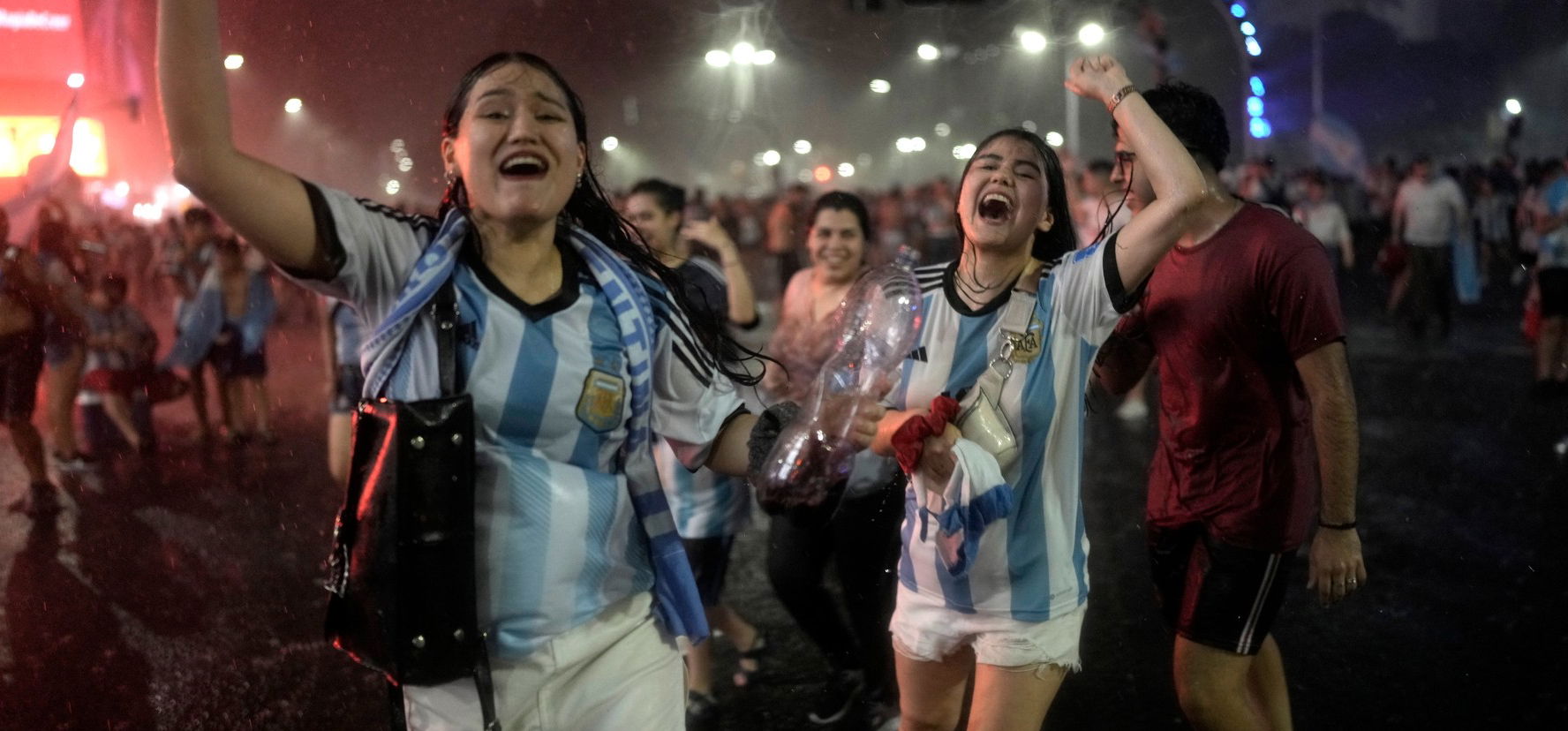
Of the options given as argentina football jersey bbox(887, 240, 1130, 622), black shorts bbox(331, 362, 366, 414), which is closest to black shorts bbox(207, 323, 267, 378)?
black shorts bbox(331, 362, 366, 414)

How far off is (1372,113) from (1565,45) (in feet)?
20.2

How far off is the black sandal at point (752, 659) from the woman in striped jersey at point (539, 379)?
222 cm

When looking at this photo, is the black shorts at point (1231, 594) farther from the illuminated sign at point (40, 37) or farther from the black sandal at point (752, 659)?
the illuminated sign at point (40, 37)

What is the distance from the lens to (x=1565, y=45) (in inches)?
A: 1406

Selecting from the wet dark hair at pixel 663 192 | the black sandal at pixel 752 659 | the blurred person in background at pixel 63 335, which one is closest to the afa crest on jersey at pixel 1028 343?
the black sandal at pixel 752 659

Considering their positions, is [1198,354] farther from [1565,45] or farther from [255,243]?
[1565,45]

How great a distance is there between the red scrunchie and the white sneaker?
7178mm

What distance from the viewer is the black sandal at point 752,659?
14.7 feet

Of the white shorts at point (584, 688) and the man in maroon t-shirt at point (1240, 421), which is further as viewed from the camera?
the man in maroon t-shirt at point (1240, 421)

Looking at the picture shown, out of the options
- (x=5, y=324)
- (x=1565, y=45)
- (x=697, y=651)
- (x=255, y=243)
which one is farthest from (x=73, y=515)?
(x=1565, y=45)

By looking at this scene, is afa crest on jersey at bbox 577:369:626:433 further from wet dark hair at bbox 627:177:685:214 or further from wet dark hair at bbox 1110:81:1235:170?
wet dark hair at bbox 627:177:685:214

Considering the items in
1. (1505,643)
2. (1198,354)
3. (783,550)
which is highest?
(1198,354)

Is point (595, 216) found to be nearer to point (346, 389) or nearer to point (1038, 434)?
point (1038, 434)

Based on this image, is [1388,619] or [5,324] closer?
[1388,619]
